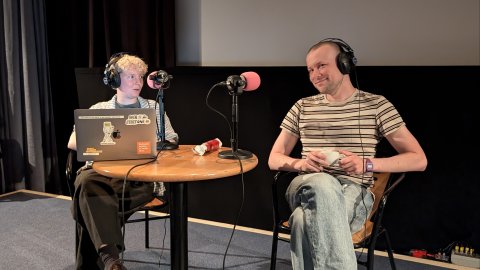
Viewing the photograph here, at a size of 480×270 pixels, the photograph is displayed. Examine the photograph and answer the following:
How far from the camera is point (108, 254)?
176 cm

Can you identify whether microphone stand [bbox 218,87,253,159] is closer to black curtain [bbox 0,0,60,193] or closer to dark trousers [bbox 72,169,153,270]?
dark trousers [bbox 72,169,153,270]

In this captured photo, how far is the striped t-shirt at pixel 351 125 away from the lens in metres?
1.88

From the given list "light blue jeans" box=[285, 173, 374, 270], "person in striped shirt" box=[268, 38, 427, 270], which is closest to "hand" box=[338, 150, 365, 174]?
"person in striped shirt" box=[268, 38, 427, 270]

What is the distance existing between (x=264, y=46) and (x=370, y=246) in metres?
1.67

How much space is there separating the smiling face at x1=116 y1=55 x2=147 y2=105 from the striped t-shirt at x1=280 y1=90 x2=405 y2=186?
0.87 meters

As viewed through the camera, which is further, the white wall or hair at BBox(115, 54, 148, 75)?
the white wall

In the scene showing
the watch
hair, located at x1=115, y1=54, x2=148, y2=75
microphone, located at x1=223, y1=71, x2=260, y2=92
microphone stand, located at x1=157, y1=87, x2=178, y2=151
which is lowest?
the watch

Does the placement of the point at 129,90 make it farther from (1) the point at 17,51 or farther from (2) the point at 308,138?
(1) the point at 17,51

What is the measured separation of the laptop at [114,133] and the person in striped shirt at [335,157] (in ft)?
1.98

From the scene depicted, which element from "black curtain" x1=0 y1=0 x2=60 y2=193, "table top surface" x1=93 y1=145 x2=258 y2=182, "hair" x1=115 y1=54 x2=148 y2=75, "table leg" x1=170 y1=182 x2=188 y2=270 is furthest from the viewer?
"black curtain" x1=0 y1=0 x2=60 y2=193

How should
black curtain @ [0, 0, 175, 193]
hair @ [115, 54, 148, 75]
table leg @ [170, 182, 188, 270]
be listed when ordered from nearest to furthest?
table leg @ [170, 182, 188, 270], hair @ [115, 54, 148, 75], black curtain @ [0, 0, 175, 193]

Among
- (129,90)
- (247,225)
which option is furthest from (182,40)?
(247,225)

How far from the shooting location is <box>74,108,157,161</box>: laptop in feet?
5.39

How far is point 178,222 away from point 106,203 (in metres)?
0.34
